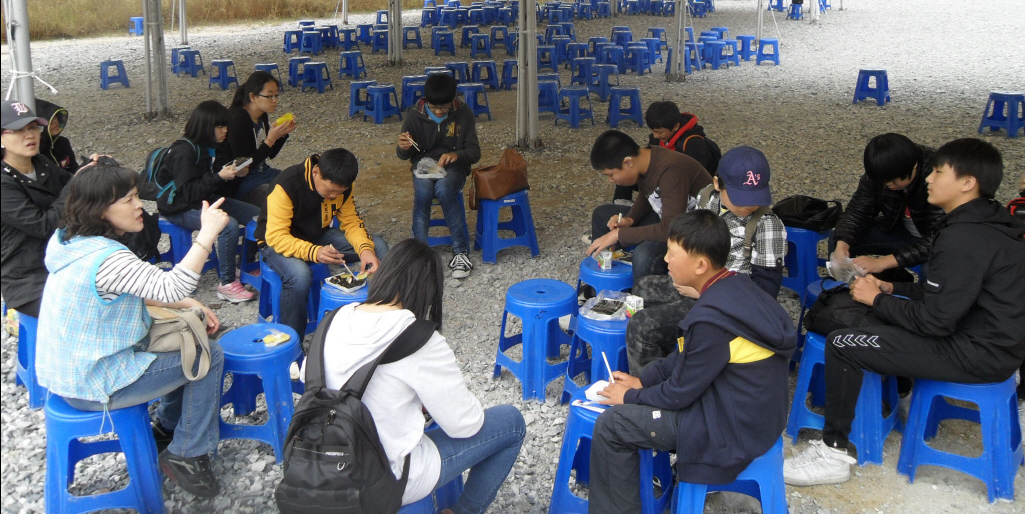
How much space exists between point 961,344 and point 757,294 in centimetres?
93

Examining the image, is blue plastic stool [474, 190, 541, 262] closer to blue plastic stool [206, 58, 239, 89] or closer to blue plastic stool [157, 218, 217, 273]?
blue plastic stool [157, 218, 217, 273]

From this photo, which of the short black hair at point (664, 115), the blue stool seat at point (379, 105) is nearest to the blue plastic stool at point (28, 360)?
the short black hair at point (664, 115)

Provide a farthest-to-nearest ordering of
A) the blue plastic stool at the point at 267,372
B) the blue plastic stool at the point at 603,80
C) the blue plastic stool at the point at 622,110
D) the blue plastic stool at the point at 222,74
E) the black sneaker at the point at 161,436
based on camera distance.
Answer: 1. the blue plastic stool at the point at 222,74
2. the blue plastic stool at the point at 603,80
3. the blue plastic stool at the point at 622,110
4. the black sneaker at the point at 161,436
5. the blue plastic stool at the point at 267,372

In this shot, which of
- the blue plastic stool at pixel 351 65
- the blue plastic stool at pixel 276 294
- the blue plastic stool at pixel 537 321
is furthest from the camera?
the blue plastic stool at pixel 351 65

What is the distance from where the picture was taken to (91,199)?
246cm

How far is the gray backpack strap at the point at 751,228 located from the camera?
328 centimetres

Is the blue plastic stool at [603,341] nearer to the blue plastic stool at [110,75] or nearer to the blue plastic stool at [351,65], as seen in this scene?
the blue plastic stool at [351,65]

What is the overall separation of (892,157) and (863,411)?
4.22 feet

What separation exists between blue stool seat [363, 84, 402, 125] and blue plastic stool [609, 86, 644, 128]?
8.95ft

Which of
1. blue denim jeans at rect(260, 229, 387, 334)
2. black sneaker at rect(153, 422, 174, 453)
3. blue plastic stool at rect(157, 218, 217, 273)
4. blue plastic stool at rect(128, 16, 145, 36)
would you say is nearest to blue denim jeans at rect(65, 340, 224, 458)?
black sneaker at rect(153, 422, 174, 453)

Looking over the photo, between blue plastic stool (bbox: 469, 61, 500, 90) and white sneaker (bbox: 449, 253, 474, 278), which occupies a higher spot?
blue plastic stool (bbox: 469, 61, 500, 90)

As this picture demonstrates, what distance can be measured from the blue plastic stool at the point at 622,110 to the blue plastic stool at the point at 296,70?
5247mm

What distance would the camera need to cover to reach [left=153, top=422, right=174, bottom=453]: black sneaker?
3004 mm

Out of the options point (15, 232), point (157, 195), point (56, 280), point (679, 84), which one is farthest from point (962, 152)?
point (679, 84)
